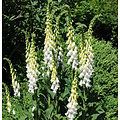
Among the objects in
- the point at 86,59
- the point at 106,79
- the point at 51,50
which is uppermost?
the point at 51,50

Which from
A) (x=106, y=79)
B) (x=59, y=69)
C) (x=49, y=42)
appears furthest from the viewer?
(x=106, y=79)

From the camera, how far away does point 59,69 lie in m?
3.19

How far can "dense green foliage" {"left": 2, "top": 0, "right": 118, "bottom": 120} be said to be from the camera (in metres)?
3.26

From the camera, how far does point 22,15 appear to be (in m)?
4.92

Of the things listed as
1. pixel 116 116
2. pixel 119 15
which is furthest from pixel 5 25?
pixel 119 15

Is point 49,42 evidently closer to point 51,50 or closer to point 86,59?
point 51,50

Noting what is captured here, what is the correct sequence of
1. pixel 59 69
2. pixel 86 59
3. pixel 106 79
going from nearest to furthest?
pixel 86 59 < pixel 59 69 < pixel 106 79

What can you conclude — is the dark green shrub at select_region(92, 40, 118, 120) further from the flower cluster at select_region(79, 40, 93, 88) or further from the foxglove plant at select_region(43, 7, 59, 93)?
the foxglove plant at select_region(43, 7, 59, 93)

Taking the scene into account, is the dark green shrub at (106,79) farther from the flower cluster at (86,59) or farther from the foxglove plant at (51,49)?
the foxglove plant at (51,49)

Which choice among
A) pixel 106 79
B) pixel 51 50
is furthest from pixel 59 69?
pixel 106 79

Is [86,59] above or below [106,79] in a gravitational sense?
above

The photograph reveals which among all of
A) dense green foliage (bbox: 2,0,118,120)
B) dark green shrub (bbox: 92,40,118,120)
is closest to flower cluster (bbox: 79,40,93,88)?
dense green foliage (bbox: 2,0,118,120)

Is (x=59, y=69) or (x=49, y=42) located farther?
(x=59, y=69)

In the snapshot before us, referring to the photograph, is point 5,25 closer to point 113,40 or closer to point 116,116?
point 116,116
